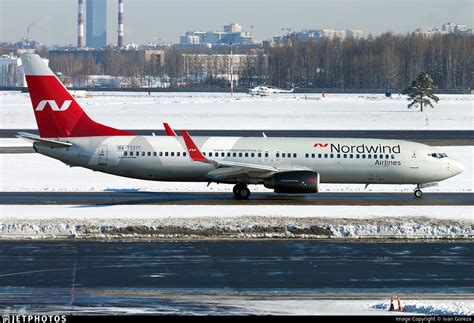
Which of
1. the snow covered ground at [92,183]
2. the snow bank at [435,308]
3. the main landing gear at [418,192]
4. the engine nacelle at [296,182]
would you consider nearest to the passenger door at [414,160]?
the main landing gear at [418,192]

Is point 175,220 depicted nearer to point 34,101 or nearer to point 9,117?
point 34,101

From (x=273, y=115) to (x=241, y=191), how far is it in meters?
57.4

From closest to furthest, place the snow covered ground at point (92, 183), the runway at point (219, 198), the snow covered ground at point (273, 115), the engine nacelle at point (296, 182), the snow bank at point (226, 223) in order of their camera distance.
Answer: the snow bank at point (226, 223) < the runway at point (219, 198) < the engine nacelle at point (296, 182) < the snow covered ground at point (92, 183) < the snow covered ground at point (273, 115)

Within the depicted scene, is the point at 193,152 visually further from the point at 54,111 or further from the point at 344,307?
the point at 344,307

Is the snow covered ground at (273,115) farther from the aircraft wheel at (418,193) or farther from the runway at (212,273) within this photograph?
the runway at (212,273)

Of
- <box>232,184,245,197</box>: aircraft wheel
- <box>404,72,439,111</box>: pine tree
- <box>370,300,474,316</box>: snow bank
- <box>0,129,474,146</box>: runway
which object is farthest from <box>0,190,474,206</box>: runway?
<box>404,72,439,111</box>: pine tree

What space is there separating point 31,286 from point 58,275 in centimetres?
140

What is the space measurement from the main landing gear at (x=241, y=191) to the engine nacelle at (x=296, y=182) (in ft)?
4.85

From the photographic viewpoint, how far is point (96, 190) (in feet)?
136

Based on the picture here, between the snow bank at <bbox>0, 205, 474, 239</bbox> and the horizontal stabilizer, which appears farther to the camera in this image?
the horizontal stabilizer

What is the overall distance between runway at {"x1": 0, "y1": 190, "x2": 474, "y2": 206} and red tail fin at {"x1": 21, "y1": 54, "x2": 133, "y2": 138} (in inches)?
114

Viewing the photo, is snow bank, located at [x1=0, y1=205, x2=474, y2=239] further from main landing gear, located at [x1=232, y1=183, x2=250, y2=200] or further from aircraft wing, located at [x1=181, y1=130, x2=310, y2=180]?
main landing gear, located at [x1=232, y1=183, x2=250, y2=200]

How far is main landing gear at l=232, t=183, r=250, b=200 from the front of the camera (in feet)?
129

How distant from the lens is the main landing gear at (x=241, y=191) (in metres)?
39.4
